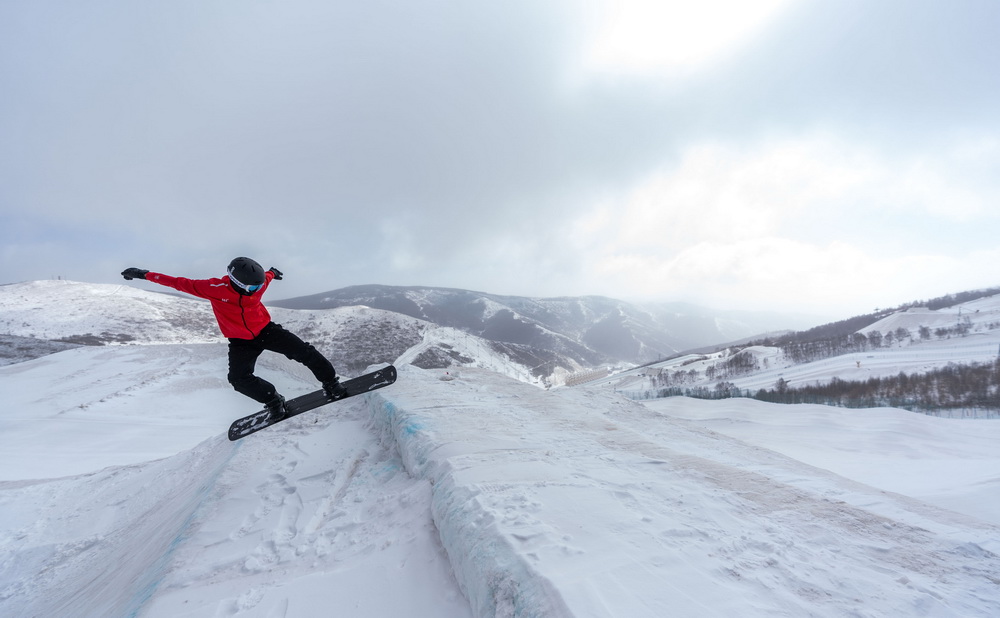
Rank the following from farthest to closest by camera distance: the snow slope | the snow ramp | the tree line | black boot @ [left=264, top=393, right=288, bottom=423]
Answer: the tree line, black boot @ [left=264, top=393, right=288, bottom=423], the snow slope, the snow ramp

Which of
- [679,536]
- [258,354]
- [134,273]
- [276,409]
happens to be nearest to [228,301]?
[258,354]

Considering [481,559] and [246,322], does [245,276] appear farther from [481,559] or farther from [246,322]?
[481,559]

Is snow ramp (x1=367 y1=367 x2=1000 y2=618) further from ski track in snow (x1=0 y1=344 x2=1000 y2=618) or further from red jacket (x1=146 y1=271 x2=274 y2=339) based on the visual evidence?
red jacket (x1=146 y1=271 x2=274 y2=339)

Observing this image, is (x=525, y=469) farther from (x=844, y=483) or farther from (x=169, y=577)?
(x=844, y=483)

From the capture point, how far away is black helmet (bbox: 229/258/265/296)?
5148 mm

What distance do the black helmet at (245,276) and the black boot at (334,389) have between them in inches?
83.7

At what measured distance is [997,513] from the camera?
642cm

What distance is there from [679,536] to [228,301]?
21.2 ft

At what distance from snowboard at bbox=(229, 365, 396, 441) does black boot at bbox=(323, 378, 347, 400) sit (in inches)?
2.8

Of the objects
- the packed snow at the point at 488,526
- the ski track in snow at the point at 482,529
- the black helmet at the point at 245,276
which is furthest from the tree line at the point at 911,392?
the black helmet at the point at 245,276

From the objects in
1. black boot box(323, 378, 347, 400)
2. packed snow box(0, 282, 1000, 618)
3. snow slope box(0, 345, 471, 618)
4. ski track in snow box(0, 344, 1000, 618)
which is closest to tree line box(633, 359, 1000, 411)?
packed snow box(0, 282, 1000, 618)

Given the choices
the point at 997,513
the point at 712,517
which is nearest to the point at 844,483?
the point at 712,517

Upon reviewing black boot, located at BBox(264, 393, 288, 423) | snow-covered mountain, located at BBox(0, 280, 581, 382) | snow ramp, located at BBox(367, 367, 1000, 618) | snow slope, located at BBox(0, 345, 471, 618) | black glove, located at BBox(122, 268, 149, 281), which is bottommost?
snow slope, located at BBox(0, 345, 471, 618)

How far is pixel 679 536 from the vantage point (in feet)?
11.8
